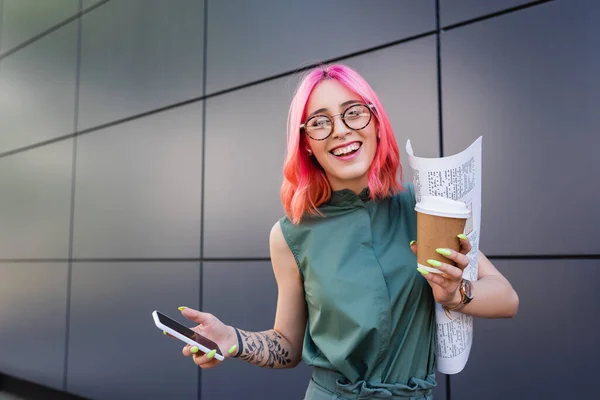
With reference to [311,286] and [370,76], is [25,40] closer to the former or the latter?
[370,76]

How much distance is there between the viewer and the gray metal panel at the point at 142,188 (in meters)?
4.27

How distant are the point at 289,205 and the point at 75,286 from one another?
4.55 meters

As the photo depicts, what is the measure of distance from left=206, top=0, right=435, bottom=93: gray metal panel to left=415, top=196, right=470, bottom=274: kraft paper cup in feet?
6.93

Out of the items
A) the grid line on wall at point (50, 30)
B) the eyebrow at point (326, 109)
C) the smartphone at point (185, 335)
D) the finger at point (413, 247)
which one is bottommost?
the smartphone at point (185, 335)

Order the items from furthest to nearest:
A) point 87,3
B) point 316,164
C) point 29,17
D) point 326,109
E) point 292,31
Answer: point 29,17 → point 87,3 → point 292,31 → point 316,164 → point 326,109

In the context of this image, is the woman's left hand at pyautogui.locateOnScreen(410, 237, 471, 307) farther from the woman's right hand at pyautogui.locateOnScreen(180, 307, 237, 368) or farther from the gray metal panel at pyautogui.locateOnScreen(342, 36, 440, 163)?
the gray metal panel at pyautogui.locateOnScreen(342, 36, 440, 163)

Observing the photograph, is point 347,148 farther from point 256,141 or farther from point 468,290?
point 256,141

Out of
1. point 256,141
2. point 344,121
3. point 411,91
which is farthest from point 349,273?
point 256,141

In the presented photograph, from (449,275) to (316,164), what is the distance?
0.58 m

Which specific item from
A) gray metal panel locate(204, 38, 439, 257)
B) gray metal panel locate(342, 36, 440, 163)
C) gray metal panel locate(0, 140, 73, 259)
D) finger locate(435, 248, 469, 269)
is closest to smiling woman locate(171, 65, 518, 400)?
finger locate(435, 248, 469, 269)

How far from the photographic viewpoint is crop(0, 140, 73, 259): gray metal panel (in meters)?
5.57

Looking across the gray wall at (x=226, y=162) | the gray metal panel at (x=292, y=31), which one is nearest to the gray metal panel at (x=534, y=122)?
the gray wall at (x=226, y=162)

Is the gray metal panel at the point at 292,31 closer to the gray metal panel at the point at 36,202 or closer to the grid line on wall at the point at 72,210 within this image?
the grid line on wall at the point at 72,210

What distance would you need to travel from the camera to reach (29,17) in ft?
20.4
